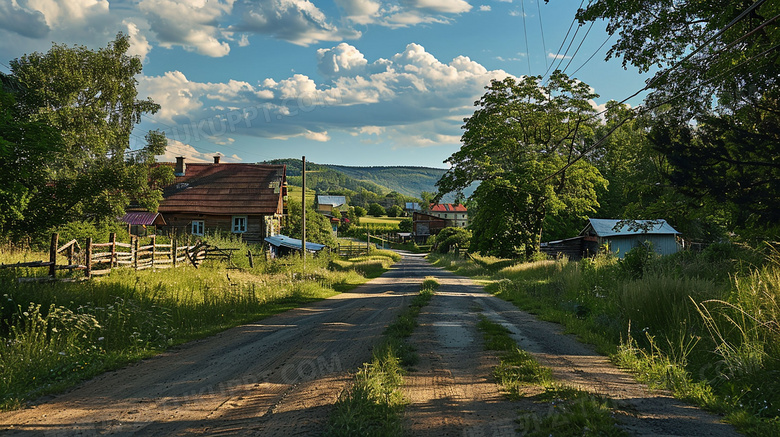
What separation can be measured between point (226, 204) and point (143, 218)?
6.66m

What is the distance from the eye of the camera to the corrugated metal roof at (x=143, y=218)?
123ft

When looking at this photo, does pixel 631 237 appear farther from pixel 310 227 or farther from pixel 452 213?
pixel 452 213

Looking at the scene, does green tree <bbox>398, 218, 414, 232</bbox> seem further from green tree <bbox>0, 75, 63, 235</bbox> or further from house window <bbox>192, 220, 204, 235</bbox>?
green tree <bbox>0, 75, 63, 235</bbox>

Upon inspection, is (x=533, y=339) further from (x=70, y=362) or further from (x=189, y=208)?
(x=189, y=208)

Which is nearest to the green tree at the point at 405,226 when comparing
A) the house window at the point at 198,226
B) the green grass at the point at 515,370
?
the house window at the point at 198,226

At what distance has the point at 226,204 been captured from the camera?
133ft

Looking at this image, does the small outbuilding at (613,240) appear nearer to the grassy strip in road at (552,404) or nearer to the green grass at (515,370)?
the green grass at (515,370)

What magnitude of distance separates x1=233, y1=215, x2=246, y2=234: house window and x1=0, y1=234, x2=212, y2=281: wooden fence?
13559 mm

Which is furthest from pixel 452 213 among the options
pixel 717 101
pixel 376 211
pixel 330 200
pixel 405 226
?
pixel 717 101

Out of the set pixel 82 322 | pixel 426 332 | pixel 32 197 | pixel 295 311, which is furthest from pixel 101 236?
pixel 426 332

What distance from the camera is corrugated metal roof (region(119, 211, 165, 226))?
3762cm

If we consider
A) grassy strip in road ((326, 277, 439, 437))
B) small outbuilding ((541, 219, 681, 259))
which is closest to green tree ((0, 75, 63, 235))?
grassy strip in road ((326, 277, 439, 437))

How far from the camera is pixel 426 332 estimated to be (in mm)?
10711

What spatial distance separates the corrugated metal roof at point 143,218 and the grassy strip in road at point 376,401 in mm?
35536
